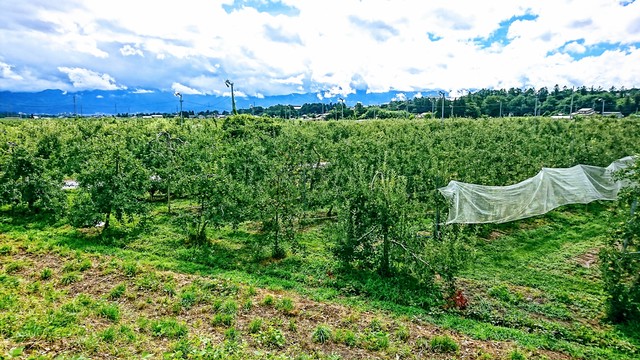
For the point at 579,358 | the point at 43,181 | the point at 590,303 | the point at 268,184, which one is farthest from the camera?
the point at 43,181

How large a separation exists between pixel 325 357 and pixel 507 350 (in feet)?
10.8

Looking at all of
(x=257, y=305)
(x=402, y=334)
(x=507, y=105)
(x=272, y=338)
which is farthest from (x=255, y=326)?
(x=507, y=105)

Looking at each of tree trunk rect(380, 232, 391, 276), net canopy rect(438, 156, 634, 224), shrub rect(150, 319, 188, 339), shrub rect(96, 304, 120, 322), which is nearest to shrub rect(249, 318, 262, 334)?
shrub rect(150, 319, 188, 339)

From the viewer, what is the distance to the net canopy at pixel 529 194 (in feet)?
39.1

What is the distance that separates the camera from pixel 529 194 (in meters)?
13.9

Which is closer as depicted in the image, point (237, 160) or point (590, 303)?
point (590, 303)

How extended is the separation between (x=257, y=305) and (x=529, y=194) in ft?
35.6

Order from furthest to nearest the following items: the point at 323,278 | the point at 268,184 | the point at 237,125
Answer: the point at 237,125 → the point at 268,184 → the point at 323,278

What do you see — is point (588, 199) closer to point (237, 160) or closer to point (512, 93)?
point (237, 160)

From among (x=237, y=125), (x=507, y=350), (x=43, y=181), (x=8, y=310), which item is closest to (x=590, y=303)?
(x=507, y=350)

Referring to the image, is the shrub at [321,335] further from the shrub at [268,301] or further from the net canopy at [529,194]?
the net canopy at [529,194]

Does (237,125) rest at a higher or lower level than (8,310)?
higher

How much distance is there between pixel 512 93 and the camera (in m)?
86.4

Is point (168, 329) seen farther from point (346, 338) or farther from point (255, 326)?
point (346, 338)
